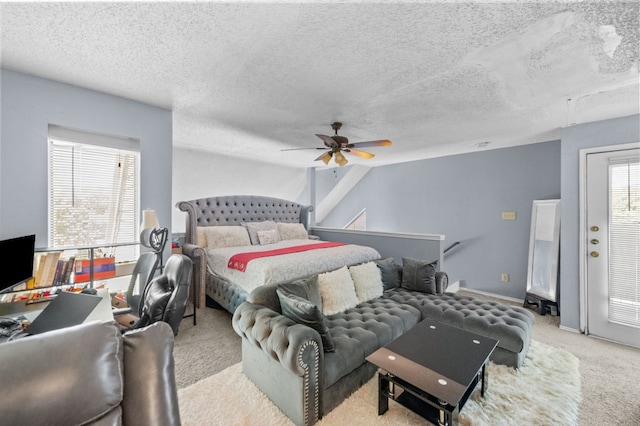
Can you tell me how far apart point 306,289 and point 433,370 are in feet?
3.74

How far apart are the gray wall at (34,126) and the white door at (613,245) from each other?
528 cm

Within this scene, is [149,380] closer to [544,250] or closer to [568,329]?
[568,329]

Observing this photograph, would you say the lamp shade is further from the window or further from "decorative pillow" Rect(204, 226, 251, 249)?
"decorative pillow" Rect(204, 226, 251, 249)

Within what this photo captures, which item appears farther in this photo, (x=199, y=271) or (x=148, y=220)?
(x=199, y=271)

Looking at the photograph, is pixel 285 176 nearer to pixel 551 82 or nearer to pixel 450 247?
pixel 450 247

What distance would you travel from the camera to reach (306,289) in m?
2.35

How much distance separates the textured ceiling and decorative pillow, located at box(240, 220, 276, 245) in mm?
2113

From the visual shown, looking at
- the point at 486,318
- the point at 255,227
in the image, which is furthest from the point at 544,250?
the point at 255,227

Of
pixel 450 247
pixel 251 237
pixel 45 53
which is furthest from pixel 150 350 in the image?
pixel 450 247

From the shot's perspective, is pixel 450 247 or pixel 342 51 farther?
pixel 450 247

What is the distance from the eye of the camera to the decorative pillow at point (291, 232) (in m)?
5.08

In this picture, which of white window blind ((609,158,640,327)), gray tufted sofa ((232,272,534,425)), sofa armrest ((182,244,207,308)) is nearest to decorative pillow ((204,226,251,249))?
sofa armrest ((182,244,207,308))

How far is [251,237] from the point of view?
4672 mm

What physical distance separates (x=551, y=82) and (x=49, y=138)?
453 centimetres
